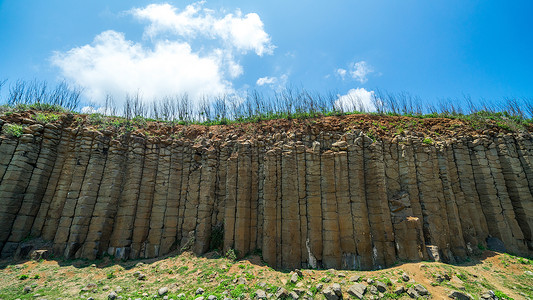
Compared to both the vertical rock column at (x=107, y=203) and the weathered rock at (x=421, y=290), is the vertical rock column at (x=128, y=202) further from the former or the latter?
the weathered rock at (x=421, y=290)

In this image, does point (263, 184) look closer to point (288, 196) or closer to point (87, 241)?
point (288, 196)

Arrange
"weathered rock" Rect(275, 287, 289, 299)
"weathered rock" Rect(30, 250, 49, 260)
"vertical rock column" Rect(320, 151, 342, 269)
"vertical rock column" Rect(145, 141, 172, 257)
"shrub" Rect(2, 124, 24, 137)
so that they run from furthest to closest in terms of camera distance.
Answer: "shrub" Rect(2, 124, 24, 137), "vertical rock column" Rect(145, 141, 172, 257), "weathered rock" Rect(30, 250, 49, 260), "vertical rock column" Rect(320, 151, 342, 269), "weathered rock" Rect(275, 287, 289, 299)

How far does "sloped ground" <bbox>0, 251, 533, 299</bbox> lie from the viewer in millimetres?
10781

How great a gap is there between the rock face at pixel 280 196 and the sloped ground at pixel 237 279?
94 centimetres

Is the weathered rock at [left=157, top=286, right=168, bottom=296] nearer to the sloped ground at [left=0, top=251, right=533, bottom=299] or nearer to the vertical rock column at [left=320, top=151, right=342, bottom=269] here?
the sloped ground at [left=0, top=251, right=533, bottom=299]

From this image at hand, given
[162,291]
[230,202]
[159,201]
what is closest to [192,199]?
[159,201]

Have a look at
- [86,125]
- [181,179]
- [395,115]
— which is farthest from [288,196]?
[86,125]

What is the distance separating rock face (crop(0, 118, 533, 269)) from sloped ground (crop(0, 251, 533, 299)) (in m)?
0.94

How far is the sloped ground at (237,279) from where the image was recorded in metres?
10.8

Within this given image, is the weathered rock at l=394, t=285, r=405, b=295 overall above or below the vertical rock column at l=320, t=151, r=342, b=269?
below

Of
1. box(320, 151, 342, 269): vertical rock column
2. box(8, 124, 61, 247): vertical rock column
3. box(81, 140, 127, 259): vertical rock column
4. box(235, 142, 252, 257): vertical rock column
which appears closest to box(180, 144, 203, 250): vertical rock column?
box(235, 142, 252, 257): vertical rock column

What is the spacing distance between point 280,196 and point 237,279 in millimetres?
4978

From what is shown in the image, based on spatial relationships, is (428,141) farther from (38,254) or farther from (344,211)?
(38,254)

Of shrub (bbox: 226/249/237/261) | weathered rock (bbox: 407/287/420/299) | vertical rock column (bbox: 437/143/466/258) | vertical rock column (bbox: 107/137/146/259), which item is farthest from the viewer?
vertical rock column (bbox: 107/137/146/259)
